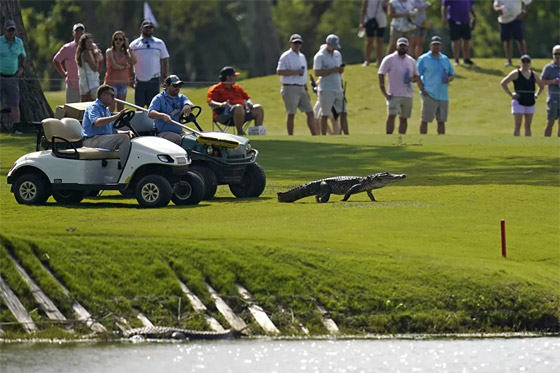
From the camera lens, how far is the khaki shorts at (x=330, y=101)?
35844 millimetres

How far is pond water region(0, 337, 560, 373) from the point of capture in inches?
627

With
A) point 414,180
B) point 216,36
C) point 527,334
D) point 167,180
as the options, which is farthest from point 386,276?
point 216,36

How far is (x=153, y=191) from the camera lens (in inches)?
883

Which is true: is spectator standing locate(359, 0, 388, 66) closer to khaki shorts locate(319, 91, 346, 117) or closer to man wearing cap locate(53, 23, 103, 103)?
khaki shorts locate(319, 91, 346, 117)

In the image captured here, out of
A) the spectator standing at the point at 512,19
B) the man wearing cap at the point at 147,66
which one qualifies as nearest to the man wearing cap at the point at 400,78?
the man wearing cap at the point at 147,66

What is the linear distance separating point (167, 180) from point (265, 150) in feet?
30.0

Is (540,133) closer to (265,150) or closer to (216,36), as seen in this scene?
(265,150)

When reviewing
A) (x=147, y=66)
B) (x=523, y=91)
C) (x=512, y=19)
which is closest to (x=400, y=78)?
(x=523, y=91)

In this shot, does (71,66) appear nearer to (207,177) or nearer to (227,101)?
(227,101)

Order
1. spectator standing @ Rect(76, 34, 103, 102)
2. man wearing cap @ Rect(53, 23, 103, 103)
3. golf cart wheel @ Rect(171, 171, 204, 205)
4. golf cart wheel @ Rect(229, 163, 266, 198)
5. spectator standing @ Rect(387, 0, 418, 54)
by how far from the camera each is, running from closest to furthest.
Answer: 1. golf cart wheel @ Rect(171, 171, 204, 205)
2. golf cart wheel @ Rect(229, 163, 266, 198)
3. spectator standing @ Rect(76, 34, 103, 102)
4. man wearing cap @ Rect(53, 23, 103, 103)
5. spectator standing @ Rect(387, 0, 418, 54)

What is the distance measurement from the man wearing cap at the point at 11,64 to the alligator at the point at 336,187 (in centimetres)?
1053

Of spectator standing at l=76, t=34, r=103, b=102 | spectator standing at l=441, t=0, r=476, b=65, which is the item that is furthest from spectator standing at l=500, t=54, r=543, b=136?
spectator standing at l=76, t=34, r=103, b=102

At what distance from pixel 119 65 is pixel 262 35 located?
28.7 meters

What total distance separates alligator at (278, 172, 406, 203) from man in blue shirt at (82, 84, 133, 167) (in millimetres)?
2479
